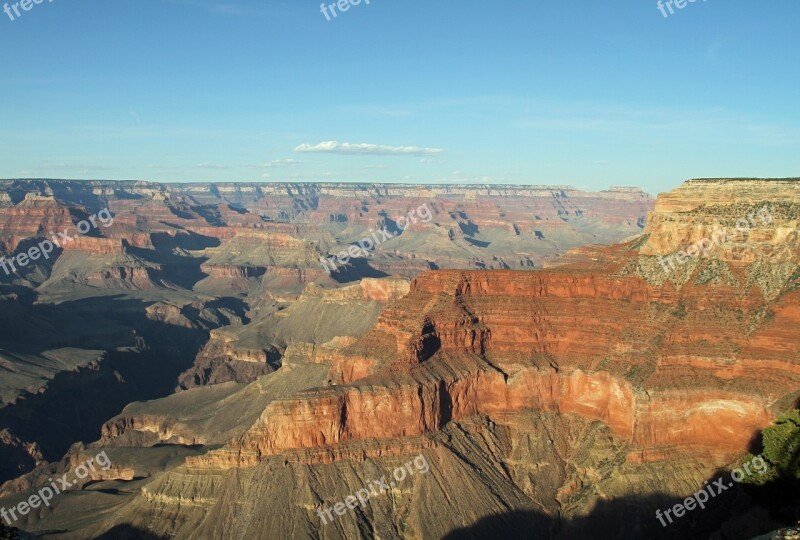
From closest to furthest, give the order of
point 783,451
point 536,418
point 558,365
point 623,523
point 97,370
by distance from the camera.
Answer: point 783,451 → point 623,523 → point 536,418 → point 558,365 → point 97,370

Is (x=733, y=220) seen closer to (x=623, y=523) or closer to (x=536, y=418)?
(x=536, y=418)

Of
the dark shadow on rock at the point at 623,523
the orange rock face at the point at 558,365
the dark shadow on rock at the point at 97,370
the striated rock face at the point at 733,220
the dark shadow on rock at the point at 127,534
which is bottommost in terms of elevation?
the dark shadow on rock at the point at 97,370

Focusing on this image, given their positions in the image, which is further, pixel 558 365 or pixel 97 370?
pixel 97 370

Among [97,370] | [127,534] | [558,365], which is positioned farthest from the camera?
[97,370]

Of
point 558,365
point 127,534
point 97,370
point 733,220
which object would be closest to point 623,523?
point 558,365

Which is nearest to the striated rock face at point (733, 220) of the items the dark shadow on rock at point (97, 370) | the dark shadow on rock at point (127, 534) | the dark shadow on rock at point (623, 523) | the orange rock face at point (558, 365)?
the orange rock face at point (558, 365)

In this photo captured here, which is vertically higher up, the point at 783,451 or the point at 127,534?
the point at 783,451

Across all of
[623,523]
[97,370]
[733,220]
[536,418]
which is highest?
[733,220]

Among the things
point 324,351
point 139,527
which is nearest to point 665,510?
point 139,527

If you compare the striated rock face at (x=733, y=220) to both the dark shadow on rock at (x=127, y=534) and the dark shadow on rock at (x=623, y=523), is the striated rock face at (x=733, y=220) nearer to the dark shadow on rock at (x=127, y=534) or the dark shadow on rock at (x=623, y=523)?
the dark shadow on rock at (x=623, y=523)

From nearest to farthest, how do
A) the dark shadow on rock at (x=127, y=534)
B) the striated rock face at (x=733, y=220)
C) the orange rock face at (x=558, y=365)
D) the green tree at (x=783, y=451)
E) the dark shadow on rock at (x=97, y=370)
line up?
the green tree at (x=783, y=451) → the dark shadow on rock at (x=127, y=534) → the orange rock face at (x=558, y=365) → the striated rock face at (x=733, y=220) → the dark shadow on rock at (x=97, y=370)

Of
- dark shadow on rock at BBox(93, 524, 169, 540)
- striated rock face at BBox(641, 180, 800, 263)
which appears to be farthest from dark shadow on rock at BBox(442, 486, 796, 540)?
striated rock face at BBox(641, 180, 800, 263)

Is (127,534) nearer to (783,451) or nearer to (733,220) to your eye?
(783,451)
